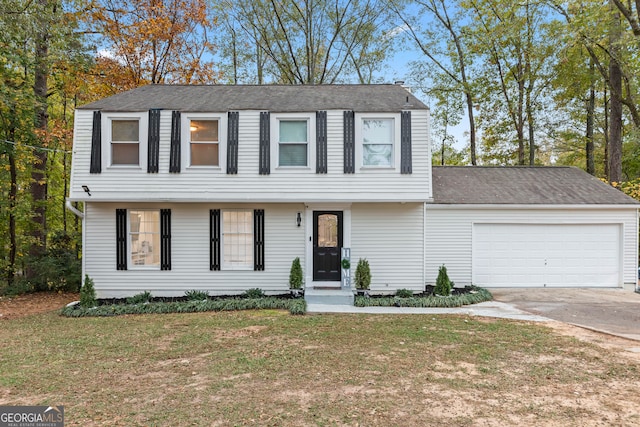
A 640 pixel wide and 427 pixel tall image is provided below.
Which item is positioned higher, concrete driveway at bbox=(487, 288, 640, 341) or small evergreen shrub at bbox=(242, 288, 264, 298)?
small evergreen shrub at bbox=(242, 288, 264, 298)

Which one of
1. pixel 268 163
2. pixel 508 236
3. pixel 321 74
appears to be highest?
pixel 321 74

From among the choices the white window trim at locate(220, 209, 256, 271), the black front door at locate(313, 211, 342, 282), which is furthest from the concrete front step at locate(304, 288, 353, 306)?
the white window trim at locate(220, 209, 256, 271)

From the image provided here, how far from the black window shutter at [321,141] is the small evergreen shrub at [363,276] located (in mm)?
2773

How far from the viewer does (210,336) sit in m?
6.46

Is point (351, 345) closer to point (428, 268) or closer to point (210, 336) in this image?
point (210, 336)

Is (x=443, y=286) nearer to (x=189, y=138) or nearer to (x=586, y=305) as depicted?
(x=586, y=305)

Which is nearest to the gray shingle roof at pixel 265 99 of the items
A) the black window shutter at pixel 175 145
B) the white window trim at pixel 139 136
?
the white window trim at pixel 139 136

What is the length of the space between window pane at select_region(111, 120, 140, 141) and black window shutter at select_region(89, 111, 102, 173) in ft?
1.11

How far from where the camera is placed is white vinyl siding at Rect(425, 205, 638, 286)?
10633 millimetres

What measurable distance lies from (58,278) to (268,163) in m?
8.82

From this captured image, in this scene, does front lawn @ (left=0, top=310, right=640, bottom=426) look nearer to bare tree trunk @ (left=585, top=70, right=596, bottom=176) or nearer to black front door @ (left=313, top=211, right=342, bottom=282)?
black front door @ (left=313, top=211, right=342, bottom=282)

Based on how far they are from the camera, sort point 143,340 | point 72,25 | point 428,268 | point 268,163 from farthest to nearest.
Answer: point 72,25, point 428,268, point 268,163, point 143,340

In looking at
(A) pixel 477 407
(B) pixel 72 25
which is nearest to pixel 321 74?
(B) pixel 72 25

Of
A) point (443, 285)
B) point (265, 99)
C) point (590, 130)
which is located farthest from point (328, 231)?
point (590, 130)
